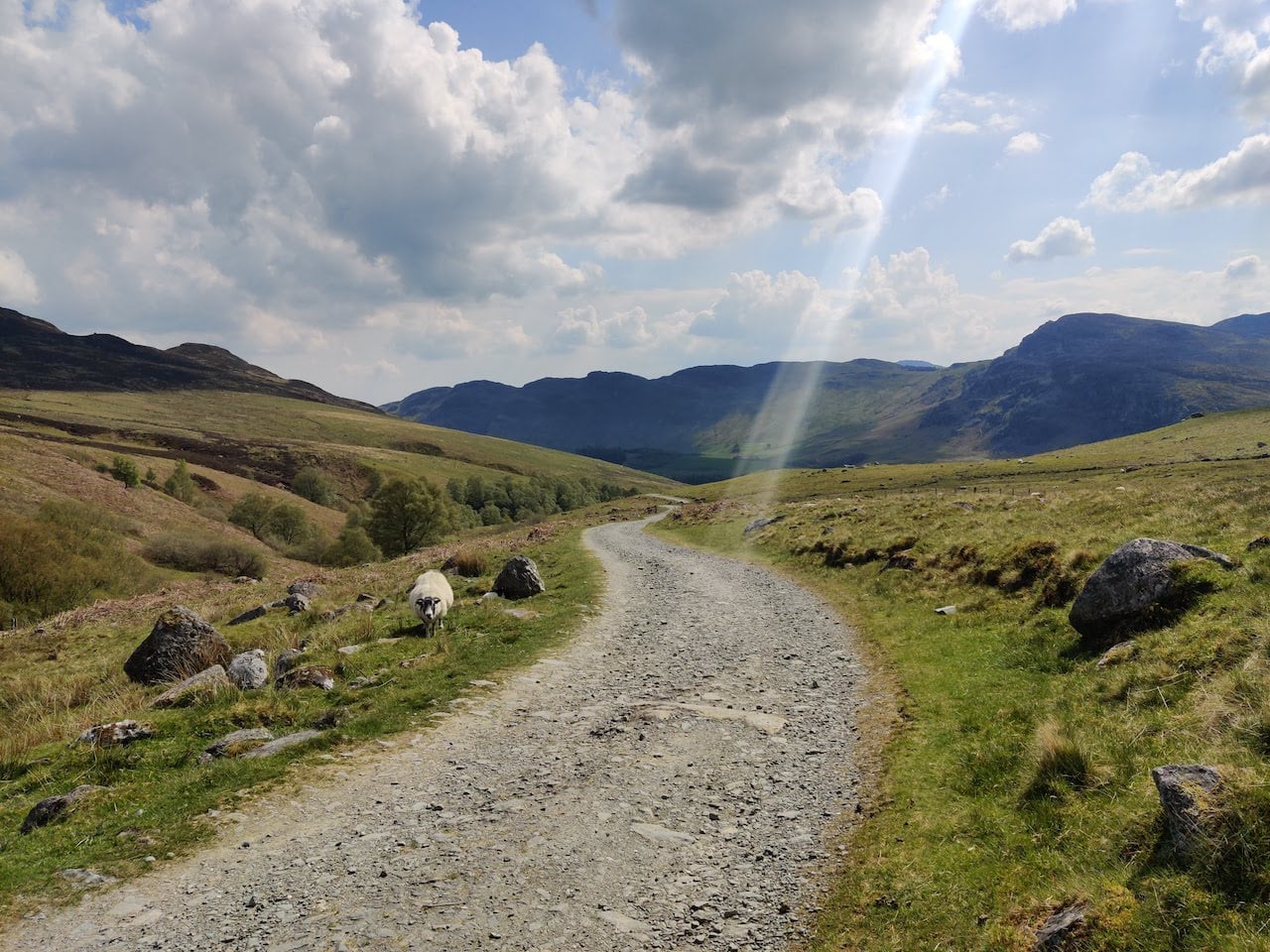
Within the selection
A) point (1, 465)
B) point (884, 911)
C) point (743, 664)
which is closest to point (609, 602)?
point (743, 664)

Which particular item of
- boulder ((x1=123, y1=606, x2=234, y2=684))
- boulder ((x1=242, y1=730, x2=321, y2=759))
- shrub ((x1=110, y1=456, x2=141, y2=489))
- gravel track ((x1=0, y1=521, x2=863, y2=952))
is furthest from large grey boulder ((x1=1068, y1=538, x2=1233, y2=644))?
shrub ((x1=110, y1=456, x2=141, y2=489))

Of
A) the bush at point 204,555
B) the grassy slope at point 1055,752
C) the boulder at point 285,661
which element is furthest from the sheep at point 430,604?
the bush at point 204,555

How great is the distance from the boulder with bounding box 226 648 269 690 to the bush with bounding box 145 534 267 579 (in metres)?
49.8

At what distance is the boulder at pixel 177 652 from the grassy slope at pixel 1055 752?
18.3m

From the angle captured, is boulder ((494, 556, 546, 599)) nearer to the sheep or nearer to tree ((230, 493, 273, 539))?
the sheep

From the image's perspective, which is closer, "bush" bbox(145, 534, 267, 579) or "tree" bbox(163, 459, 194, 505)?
"bush" bbox(145, 534, 267, 579)

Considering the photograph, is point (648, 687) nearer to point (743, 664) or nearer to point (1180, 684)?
point (743, 664)

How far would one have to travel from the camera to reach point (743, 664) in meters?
17.0

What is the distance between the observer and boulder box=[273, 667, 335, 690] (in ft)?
49.7

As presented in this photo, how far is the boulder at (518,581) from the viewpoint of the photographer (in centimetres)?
2725

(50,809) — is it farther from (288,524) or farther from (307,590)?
(288,524)

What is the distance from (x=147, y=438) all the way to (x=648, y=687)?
227 m

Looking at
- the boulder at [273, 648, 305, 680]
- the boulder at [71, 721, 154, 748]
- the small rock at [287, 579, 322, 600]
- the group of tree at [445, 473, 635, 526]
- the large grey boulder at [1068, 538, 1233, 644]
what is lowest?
the group of tree at [445, 473, 635, 526]

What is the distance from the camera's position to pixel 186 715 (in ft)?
43.9
